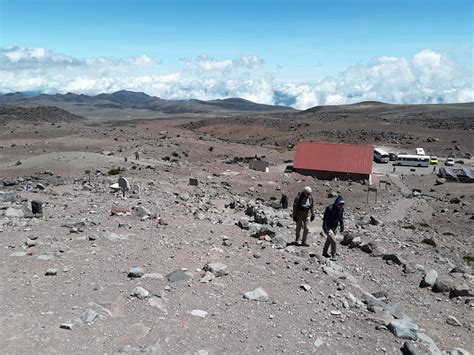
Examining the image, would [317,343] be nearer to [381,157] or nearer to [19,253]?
[19,253]

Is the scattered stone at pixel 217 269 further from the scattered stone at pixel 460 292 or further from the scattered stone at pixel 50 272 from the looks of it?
the scattered stone at pixel 460 292

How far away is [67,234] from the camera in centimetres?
1412

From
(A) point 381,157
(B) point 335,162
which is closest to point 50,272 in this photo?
(B) point 335,162

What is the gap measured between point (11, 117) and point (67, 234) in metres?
109

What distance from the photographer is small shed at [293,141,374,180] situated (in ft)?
134

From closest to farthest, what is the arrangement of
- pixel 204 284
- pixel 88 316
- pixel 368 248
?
pixel 88 316 → pixel 204 284 → pixel 368 248

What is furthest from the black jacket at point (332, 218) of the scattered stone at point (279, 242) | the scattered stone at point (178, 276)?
the scattered stone at point (178, 276)

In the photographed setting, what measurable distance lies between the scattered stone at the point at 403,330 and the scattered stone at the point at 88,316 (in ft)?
19.0

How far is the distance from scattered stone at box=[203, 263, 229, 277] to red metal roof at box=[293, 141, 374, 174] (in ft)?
99.0

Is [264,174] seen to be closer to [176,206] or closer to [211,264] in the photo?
[176,206]

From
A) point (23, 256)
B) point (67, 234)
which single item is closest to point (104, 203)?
point (67, 234)

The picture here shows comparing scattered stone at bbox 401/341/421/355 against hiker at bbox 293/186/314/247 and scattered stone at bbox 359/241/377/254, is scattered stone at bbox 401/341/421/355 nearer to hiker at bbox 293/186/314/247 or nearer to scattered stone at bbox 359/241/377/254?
hiker at bbox 293/186/314/247

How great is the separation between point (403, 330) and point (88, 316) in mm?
6092

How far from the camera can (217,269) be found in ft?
38.9
